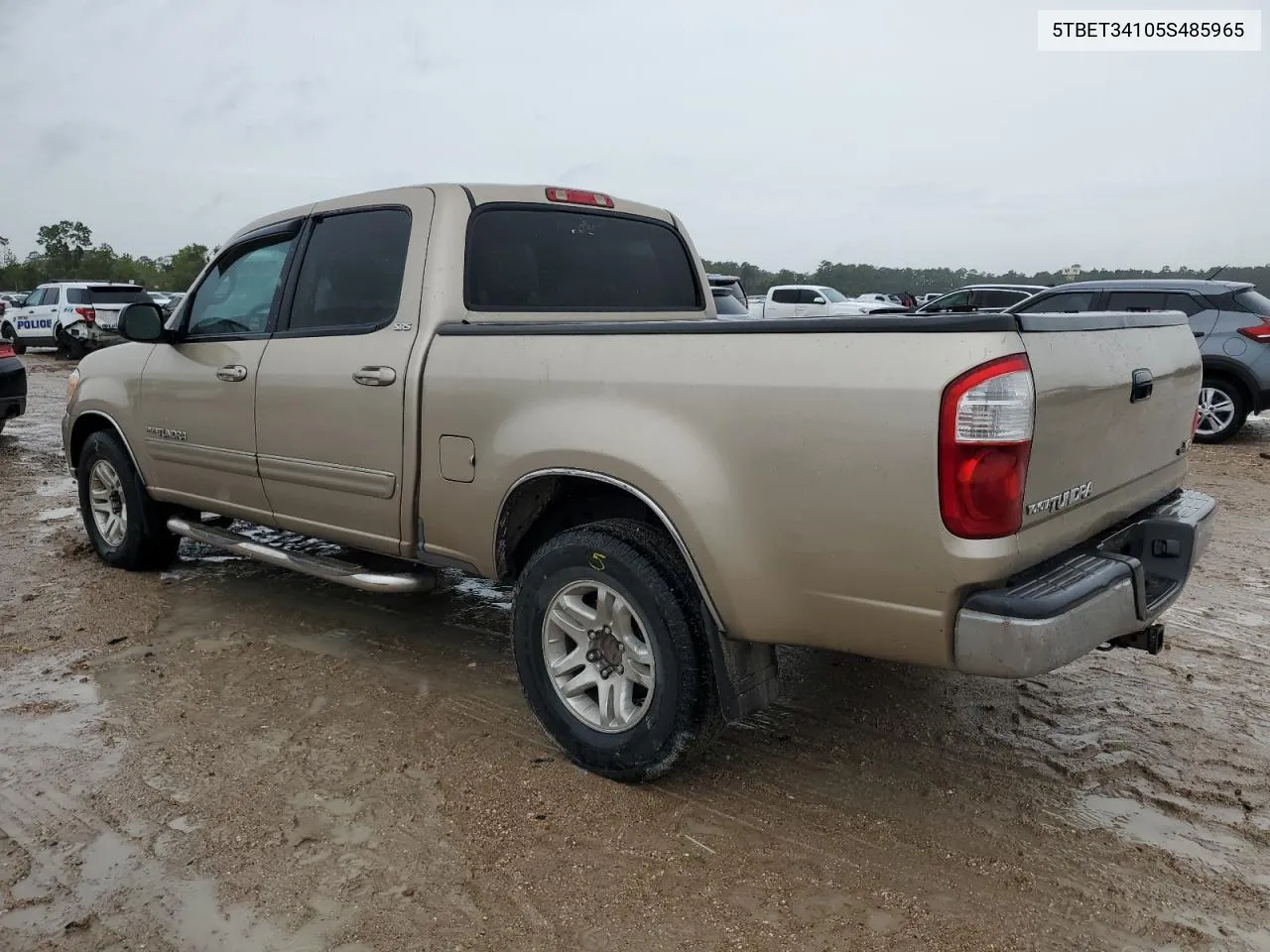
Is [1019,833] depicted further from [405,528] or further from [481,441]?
[405,528]

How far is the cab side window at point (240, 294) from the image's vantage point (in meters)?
4.40

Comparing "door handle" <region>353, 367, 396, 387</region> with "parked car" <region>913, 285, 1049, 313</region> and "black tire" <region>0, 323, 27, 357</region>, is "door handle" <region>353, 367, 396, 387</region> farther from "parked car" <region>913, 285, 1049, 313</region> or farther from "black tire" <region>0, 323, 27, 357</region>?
"black tire" <region>0, 323, 27, 357</region>

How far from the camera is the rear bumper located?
7.82ft

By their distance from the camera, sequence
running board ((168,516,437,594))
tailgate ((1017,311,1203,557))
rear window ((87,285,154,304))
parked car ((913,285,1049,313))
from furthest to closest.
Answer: rear window ((87,285,154,304))
parked car ((913,285,1049,313))
running board ((168,516,437,594))
tailgate ((1017,311,1203,557))

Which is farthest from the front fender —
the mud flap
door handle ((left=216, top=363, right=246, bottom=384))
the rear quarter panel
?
the mud flap

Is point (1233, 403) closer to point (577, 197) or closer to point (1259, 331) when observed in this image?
point (1259, 331)

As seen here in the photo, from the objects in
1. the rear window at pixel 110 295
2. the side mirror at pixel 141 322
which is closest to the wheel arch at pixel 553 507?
the side mirror at pixel 141 322

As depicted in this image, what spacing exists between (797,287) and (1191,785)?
22405mm

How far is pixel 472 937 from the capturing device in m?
2.43

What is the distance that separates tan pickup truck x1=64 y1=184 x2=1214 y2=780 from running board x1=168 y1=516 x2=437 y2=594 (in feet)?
0.07

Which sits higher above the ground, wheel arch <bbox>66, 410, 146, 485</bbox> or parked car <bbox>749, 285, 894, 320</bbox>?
parked car <bbox>749, 285, 894, 320</bbox>

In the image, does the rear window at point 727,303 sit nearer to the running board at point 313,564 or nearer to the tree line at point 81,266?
the running board at point 313,564

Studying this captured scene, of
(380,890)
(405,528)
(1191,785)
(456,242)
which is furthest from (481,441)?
(1191,785)

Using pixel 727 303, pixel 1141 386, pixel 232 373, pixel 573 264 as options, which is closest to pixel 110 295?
pixel 727 303
